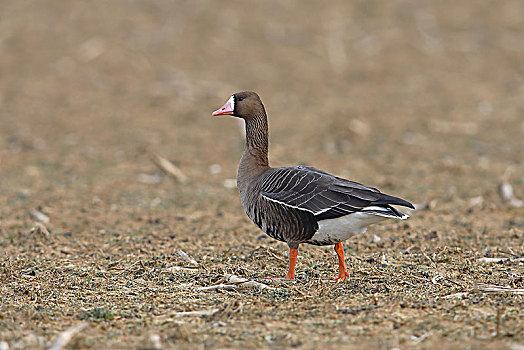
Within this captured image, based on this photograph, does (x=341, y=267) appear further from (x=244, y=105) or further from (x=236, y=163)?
(x=236, y=163)

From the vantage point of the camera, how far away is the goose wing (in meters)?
6.46

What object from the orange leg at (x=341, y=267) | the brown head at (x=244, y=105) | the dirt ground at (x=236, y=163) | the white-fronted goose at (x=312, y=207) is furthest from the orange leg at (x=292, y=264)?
the brown head at (x=244, y=105)

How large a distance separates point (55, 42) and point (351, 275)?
1523 cm

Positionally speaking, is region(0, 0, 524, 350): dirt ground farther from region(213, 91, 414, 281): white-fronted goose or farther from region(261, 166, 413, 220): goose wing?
region(261, 166, 413, 220): goose wing

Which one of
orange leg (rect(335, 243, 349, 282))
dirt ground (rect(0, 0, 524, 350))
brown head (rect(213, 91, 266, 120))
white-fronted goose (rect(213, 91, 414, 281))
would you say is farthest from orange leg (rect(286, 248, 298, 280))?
brown head (rect(213, 91, 266, 120))

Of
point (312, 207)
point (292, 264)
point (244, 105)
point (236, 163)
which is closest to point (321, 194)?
point (312, 207)

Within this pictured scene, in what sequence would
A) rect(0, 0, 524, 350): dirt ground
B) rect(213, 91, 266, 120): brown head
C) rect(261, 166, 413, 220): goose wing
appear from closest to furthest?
rect(0, 0, 524, 350): dirt ground, rect(261, 166, 413, 220): goose wing, rect(213, 91, 266, 120): brown head

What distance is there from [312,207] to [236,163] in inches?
258

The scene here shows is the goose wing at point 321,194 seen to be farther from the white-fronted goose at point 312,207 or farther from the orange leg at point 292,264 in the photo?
the orange leg at point 292,264

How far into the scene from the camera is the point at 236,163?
13148 millimetres

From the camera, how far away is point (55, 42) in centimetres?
1984

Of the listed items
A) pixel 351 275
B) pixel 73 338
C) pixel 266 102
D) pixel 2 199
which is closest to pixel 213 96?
pixel 266 102

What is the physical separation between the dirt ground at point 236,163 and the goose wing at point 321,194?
2.54 ft

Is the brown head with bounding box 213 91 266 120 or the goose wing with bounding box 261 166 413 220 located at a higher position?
the brown head with bounding box 213 91 266 120
